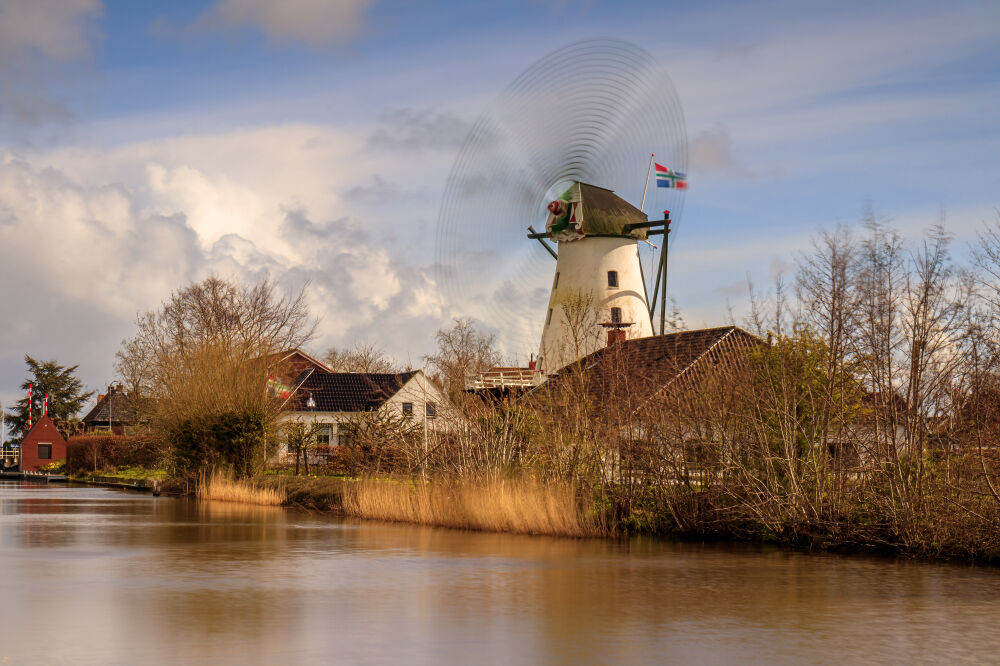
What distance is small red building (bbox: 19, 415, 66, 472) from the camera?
75.4 meters

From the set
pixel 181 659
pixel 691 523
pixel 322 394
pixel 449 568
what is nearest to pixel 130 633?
pixel 181 659

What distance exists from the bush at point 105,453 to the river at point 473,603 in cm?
3539

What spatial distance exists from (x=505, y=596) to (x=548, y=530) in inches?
289

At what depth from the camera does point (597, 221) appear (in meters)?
36.4

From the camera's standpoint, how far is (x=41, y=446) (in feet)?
250

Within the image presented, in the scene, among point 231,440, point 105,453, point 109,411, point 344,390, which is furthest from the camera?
point 109,411

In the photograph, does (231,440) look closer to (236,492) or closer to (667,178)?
(236,492)

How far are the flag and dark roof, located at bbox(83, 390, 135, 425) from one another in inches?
1972

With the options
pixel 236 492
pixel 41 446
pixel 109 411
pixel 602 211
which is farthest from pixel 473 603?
pixel 41 446

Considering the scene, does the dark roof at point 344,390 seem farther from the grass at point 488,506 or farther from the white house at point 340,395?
the grass at point 488,506

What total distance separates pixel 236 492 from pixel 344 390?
24033mm

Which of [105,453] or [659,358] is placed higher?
[659,358]

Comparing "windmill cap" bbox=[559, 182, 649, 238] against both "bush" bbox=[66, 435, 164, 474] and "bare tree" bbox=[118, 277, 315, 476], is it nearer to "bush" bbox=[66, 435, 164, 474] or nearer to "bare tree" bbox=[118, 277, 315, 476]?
"bare tree" bbox=[118, 277, 315, 476]

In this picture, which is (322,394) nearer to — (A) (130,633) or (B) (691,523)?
(B) (691,523)
